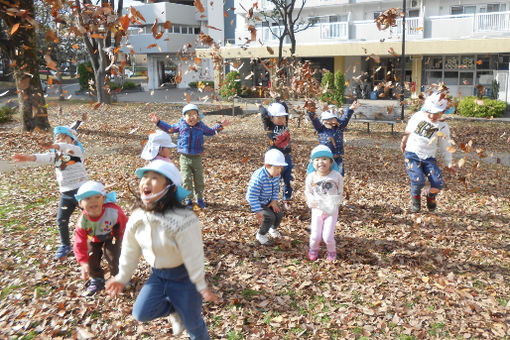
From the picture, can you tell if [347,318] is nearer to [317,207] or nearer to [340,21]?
[317,207]

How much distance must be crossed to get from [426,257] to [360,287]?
1.31m

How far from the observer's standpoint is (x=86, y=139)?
14.6 metres

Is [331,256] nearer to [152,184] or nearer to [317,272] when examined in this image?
[317,272]

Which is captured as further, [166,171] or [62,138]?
[62,138]

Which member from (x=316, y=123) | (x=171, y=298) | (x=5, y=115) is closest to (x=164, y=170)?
(x=171, y=298)

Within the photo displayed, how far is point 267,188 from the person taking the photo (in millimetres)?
5457

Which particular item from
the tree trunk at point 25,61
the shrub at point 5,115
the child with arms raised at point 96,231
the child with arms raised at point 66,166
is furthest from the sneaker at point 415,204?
the shrub at point 5,115

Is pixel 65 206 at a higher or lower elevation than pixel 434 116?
lower

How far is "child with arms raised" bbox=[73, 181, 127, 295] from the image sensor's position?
4.22 m

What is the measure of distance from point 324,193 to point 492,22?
2318 cm

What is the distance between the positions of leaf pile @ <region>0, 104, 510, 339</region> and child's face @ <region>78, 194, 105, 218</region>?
3.41 ft

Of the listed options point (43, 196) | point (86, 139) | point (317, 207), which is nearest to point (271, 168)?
point (317, 207)

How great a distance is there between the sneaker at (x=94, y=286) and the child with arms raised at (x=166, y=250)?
1608mm

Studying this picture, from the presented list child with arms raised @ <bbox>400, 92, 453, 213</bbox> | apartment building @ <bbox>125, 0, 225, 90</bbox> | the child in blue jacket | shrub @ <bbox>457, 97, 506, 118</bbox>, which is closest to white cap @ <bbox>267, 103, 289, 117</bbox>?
the child in blue jacket
